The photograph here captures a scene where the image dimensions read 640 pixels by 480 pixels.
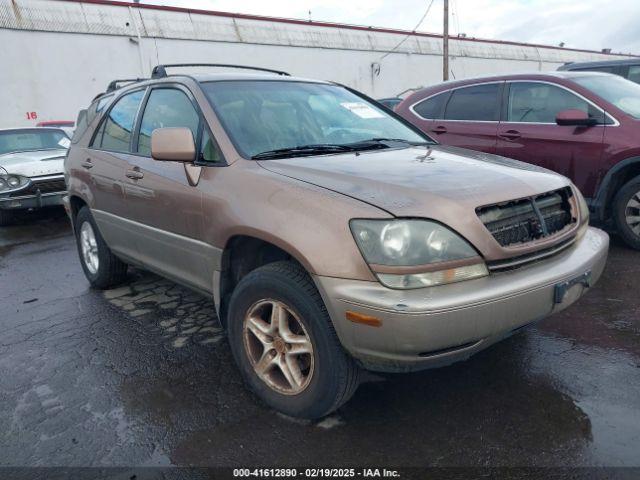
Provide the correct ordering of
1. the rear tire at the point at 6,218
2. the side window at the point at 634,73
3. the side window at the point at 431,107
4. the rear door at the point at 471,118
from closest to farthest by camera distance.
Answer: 1. the rear door at the point at 471,118
2. the side window at the point at 431,107
3. the rear tire at the point at 6,218
4. the side window at the point at 634,73

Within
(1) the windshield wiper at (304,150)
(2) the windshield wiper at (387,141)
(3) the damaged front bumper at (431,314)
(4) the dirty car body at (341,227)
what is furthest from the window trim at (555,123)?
(3) the damaged front bumper at (431,314)

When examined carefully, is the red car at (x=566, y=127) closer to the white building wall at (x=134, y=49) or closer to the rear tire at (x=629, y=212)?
the rear tire at (x=629, y=212)

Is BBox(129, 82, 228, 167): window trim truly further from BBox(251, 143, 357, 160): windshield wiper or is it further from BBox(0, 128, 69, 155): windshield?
BBox(0, 128, 69, 155): windshield

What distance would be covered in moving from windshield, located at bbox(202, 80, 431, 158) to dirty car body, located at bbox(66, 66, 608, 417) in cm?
1

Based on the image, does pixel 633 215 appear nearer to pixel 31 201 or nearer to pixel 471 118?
pixel 471 118

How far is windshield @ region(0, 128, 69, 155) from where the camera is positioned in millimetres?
8961

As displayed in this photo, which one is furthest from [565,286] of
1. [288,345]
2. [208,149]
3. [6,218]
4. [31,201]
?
[6,218]

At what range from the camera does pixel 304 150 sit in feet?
9.51

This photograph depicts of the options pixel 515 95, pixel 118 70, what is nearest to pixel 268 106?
pixel 515 95

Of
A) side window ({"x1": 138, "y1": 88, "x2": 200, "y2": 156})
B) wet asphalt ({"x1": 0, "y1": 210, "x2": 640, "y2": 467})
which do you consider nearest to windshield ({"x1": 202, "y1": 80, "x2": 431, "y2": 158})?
side window ({"x1": 138, "y1": 88, "x2": 200, "y2": 156})

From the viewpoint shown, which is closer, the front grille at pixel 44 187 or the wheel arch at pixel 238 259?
the wheel arch at pixel 238 259

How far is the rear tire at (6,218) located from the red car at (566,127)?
659 cm

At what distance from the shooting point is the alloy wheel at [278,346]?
2.44m

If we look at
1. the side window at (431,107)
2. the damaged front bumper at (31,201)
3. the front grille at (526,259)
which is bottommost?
the damaged front bumper at (31,201)
